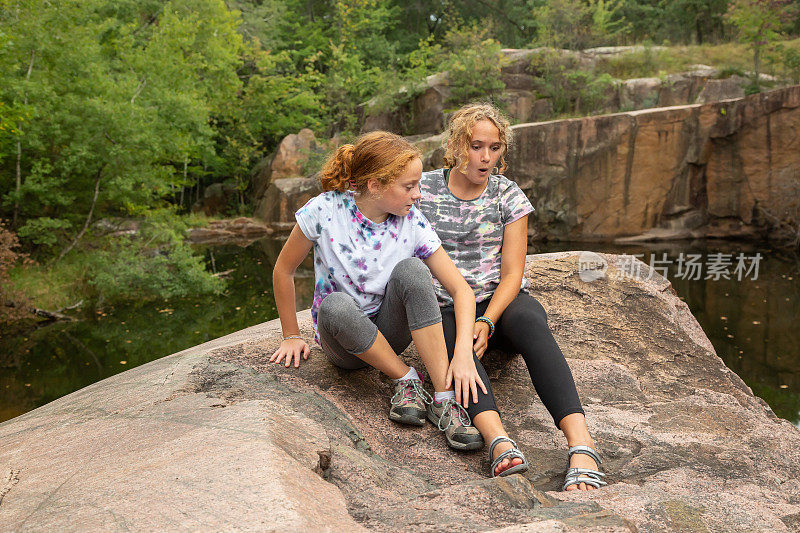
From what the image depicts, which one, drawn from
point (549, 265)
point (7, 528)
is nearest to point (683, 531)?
point (7, 528)

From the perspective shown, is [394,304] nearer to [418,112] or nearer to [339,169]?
[339,169]

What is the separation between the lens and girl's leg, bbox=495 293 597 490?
89.8 inches

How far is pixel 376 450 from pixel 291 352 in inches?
24.2

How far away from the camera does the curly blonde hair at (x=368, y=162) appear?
2406 millimetres

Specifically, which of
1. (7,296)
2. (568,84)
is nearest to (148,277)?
(7,296)

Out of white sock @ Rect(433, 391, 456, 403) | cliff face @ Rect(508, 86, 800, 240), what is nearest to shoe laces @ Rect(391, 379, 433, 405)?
white sock @ Rect(433, 391, 456, 403)

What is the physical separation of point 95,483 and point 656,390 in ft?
8.08

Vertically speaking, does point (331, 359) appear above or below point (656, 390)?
above

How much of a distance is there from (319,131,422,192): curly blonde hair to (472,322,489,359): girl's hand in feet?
2.19

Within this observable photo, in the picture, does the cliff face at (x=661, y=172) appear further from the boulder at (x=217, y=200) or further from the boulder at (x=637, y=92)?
the boulder at (x=217, y=200)

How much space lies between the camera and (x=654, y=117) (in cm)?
1223

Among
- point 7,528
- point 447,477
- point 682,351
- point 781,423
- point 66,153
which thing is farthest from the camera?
point 66,153

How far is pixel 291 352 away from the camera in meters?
2.66

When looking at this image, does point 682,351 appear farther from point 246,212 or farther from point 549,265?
point 246,212
